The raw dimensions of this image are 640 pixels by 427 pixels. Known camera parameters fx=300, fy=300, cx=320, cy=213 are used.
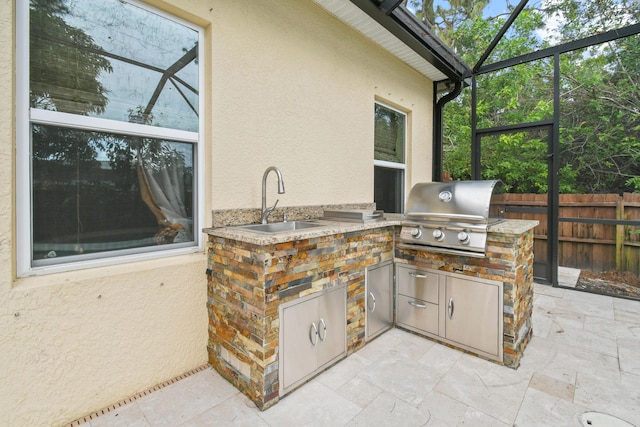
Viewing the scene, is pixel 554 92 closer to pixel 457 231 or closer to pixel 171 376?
pixel 457 231

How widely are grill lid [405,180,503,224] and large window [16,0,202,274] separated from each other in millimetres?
1990

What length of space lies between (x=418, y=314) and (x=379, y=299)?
1.31 ft

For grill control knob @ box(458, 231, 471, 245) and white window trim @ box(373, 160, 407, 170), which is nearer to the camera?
grill control knob @ box(458, 231, 471, 245)

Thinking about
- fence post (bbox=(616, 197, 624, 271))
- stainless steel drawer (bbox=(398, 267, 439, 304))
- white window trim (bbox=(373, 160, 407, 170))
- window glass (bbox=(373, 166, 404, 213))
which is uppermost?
white window trim (bbox=(373, 160, 407, 170))

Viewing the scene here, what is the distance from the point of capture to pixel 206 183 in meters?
2.41

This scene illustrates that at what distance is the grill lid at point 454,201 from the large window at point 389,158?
4.20 ft

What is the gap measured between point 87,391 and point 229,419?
0.90 meters

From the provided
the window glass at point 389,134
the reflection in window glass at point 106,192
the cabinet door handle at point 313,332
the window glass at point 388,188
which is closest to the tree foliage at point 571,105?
the window glass at point 389,134

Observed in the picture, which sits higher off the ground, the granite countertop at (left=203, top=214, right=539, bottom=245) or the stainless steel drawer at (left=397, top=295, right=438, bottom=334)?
the granite countertop at (left=203, top=214, right=539, bottom=245)

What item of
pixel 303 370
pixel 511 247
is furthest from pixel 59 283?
pixel 511 247

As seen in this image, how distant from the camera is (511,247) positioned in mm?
2336

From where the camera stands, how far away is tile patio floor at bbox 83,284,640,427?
71.3 inches

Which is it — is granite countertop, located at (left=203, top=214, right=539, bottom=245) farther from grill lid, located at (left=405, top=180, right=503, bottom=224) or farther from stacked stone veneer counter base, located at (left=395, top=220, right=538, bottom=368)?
grill lid, located at (left=405, top=180, right=503, bottom=224)

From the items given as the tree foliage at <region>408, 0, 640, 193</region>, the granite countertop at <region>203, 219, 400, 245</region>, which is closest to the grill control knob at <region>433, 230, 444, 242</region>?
the granite countertop at <region>203, 219, 400, 245</region>
